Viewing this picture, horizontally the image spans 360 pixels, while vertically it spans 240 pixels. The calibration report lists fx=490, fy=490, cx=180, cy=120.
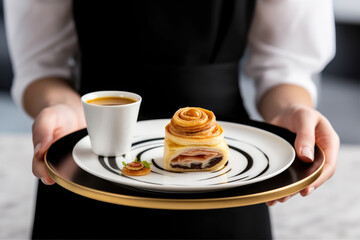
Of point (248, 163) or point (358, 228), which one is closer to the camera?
point (248, 163)

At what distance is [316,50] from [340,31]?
17.2ft

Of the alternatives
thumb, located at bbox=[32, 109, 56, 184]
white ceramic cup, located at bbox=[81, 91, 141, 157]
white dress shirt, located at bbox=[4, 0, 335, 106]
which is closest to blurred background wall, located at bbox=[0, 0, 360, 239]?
white dress shirt, located at bbox=[4, 0, 335, 106]

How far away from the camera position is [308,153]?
3.49ft

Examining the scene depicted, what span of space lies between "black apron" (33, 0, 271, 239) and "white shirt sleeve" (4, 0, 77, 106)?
9cm

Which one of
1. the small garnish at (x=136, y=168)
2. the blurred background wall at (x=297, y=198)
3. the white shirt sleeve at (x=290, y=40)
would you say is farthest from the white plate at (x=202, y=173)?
the blurred background wall at (x=297, y=198)

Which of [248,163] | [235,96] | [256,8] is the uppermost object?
[256,8]

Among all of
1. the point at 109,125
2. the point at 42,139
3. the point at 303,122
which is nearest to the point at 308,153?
the point at 303,122

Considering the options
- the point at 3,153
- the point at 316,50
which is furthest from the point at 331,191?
the point at 3,153

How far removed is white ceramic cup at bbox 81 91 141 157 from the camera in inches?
43.5

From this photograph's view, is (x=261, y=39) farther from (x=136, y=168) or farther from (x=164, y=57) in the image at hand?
(x=136, y=168)

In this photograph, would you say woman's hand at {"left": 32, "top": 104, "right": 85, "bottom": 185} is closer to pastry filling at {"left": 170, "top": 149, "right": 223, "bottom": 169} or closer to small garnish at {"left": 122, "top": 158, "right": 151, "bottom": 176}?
small garnish at {"left": 122, "top": 158, "right": 151, "bottom": 176}

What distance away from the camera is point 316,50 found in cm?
171

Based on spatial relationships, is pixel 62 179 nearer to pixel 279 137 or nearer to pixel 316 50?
pixel 279 137

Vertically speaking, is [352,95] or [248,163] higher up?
[248,163]
